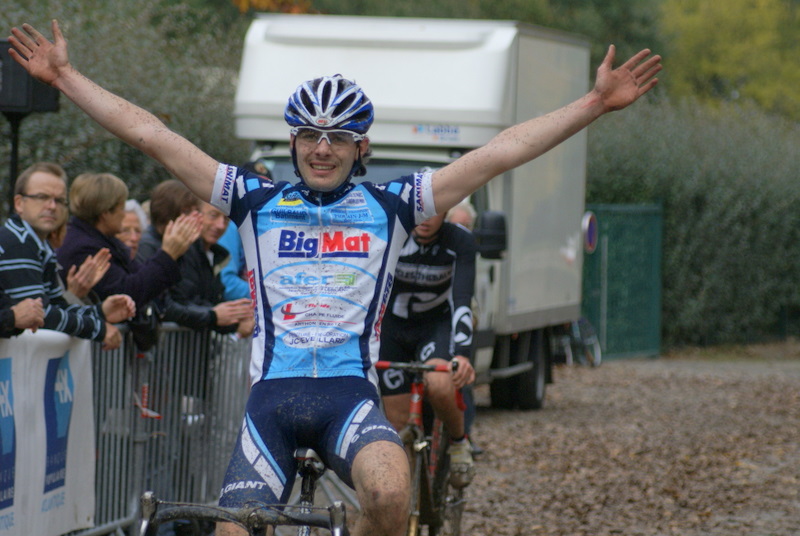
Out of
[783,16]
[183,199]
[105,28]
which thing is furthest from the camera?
[783,16]

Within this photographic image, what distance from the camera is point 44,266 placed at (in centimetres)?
615

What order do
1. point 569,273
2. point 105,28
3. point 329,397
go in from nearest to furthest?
point 329,397 < point 105,28 < point 569,273

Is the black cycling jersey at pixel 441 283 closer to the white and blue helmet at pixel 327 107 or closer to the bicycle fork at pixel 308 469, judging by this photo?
the white and blue helmet at pixel 327 107

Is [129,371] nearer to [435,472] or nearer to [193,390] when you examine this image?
[193,390]

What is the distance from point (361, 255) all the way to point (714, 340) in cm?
2055

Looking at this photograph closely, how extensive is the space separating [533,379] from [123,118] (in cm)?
1072

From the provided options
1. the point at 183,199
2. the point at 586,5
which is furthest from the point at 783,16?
the point at 183,199

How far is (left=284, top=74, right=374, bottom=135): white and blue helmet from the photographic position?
13.7 ft

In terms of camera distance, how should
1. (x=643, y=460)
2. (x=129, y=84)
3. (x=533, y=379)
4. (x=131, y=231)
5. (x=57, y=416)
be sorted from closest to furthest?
(x=57, y=416), (x=131, y=231), (x=643, y=460), (x=129, y=84), (x=533, y=379)

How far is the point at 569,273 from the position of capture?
15.3 metres

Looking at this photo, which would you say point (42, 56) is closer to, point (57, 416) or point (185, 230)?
point (185, 230)

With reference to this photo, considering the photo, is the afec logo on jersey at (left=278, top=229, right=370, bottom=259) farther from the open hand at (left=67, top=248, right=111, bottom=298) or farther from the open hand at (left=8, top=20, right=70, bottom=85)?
the open hand at (left=67, top=248, right=111, bottom=298)

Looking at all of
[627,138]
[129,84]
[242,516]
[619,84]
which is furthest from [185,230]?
[627,138]

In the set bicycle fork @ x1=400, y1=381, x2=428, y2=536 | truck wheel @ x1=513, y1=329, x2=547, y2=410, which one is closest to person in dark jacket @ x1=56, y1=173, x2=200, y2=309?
bicycle fork @ x1=400, y1=381, x2=428, y2=536
